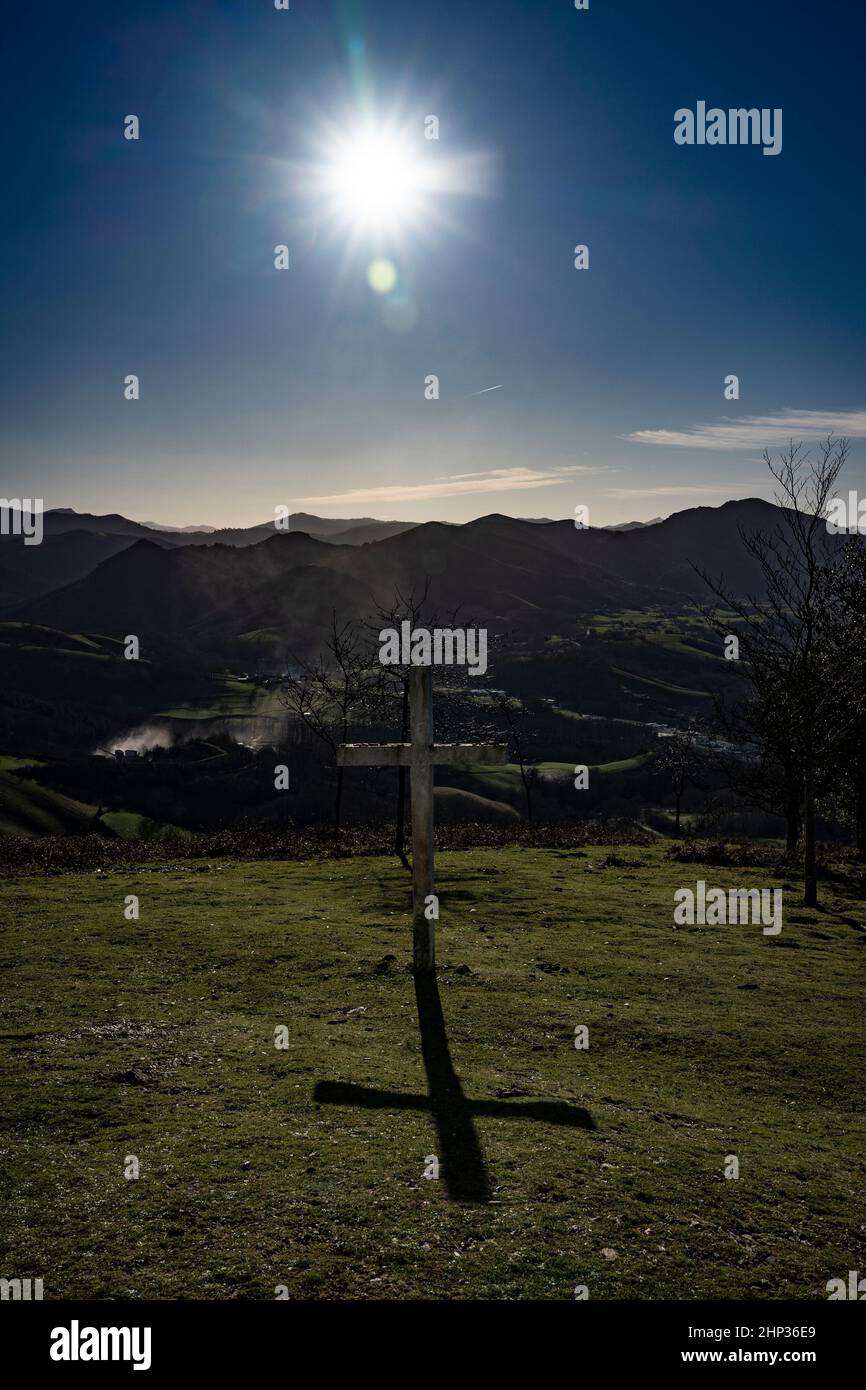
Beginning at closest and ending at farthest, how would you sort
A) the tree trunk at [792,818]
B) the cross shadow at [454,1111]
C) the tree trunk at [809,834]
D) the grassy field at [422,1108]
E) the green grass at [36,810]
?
1. the grassy field at [422,1108]
2. the cross shadow at [454,1111]
3. the tree trunk at [809,834]
4. the tree trunk at [792,818]
5. the green grass at [36,810]

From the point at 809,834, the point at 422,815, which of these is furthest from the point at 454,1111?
the point at 809,834

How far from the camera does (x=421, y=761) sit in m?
15.2

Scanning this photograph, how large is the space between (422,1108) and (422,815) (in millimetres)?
6157

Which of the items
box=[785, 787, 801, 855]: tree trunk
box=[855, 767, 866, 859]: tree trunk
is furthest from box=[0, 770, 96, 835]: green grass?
box=[855, 767, 866, 859]: tree trunk

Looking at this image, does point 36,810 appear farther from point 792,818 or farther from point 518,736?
point 792,818

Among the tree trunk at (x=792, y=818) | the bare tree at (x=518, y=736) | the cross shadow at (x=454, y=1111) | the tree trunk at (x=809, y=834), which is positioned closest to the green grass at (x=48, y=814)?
the bare tree at (x=518, y=736)

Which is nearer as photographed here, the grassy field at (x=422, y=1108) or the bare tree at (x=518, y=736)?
the grassy field at (x=422, y=1108)

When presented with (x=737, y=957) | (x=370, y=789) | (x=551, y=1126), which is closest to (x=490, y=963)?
(x=737, y=957)

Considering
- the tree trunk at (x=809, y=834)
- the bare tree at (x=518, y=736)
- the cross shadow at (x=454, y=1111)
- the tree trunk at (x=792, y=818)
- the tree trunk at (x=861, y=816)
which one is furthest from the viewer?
the bare tree at (x=518, y=736)

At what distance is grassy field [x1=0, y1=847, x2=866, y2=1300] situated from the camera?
21.5ft

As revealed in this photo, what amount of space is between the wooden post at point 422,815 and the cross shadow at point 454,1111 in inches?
140

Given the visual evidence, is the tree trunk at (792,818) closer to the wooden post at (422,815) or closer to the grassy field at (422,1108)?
the grassy field at (422,1108)

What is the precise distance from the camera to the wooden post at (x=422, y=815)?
14828 millimetres
